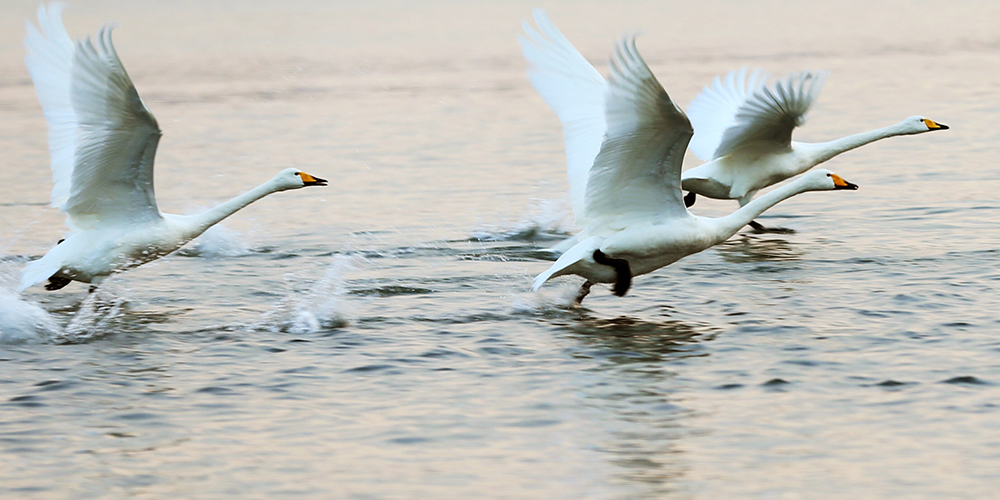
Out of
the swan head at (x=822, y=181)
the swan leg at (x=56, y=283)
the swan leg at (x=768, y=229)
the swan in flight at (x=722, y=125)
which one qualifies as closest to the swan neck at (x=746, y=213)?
the swan head at (x=822, y=181)

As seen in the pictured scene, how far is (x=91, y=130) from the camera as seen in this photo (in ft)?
30.2

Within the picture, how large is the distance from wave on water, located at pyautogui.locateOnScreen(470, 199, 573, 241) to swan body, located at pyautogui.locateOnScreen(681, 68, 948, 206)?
1273 millimetres

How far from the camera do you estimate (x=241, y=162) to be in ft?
60.2

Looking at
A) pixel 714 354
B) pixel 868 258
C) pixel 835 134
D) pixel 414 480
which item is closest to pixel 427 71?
pixel 835 134

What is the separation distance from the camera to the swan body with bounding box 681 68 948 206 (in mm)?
11625

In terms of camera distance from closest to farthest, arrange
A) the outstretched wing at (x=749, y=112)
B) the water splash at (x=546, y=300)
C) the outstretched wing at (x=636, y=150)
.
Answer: the outstretched wing at (x=636, y=150) < the water splash at (x=546, y=300) < the outstretched wing at (x=749, y=112)

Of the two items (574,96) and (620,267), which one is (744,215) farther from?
(574,96)

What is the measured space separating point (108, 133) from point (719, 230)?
4287 mm

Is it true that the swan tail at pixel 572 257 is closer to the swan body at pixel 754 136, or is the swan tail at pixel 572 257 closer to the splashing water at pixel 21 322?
the swan body at pixel 754 136

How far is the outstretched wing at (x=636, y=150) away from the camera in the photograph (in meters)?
7.69

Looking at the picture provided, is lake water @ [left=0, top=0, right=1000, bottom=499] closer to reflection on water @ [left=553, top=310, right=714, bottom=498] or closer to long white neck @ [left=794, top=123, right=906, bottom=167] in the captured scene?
reflection on water @ [left=553, top=310, right=714, bottom=498]

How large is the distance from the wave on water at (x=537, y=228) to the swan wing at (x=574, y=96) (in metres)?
2.59

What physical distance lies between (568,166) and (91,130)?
3450mm

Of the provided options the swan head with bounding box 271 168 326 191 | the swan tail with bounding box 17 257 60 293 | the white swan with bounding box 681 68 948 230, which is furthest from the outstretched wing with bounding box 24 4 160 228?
the white swan with bounding box 681 68 948 230
